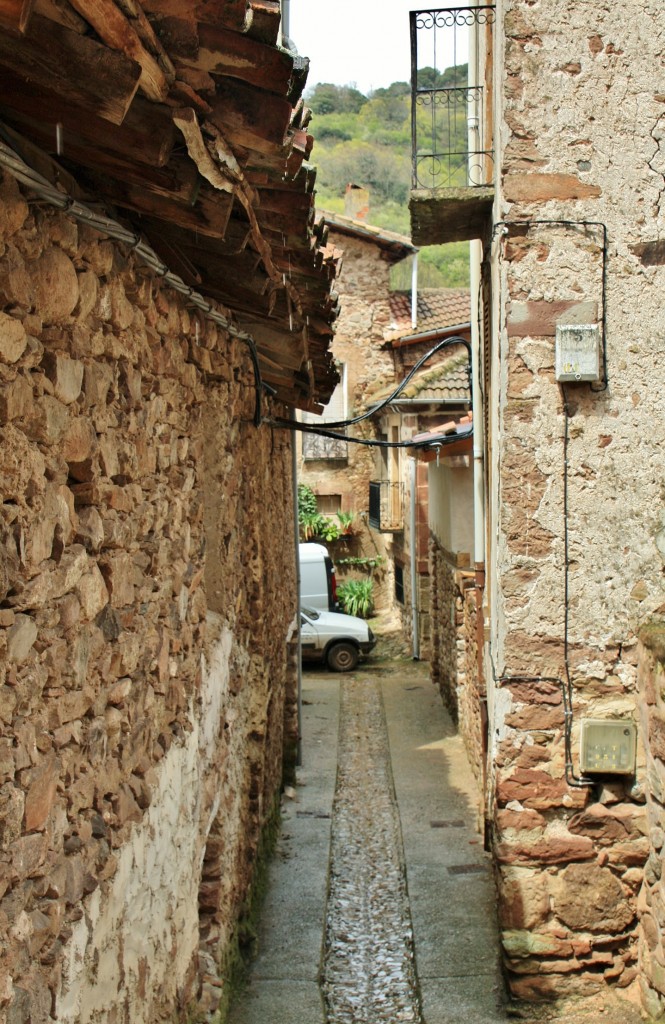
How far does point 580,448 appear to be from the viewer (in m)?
5.31

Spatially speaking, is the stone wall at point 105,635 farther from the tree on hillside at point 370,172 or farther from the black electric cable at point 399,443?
the tree on hillside at point 370,172

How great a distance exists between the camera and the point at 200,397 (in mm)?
4660

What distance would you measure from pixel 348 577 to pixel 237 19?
20241mm

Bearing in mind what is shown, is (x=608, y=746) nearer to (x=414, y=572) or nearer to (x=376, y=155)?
(x=414, y=572)

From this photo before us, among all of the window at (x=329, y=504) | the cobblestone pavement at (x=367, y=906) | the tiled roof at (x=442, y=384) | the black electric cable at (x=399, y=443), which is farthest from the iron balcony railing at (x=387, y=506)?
the black electric cable at (x=399, y=443)

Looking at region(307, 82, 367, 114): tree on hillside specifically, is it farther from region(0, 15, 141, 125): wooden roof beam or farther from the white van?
region(0, 15, 141, 125): wooden roof beam

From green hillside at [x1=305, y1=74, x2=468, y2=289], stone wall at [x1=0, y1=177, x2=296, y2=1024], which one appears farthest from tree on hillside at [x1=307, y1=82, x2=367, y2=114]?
stone wall at [x1=0, y1=177, x2=296, y2=1024]

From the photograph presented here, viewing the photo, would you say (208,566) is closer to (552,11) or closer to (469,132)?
(552,11)

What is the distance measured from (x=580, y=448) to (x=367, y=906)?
363 centimetres

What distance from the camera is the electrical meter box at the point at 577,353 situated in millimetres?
5230

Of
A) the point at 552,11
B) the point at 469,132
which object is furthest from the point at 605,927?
the point at 469,132

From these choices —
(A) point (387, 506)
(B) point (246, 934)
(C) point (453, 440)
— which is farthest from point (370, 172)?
(B) point (246, 934)

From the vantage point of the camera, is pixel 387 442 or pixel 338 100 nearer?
pixel 387 442

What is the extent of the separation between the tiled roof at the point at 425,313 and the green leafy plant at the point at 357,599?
495cm
